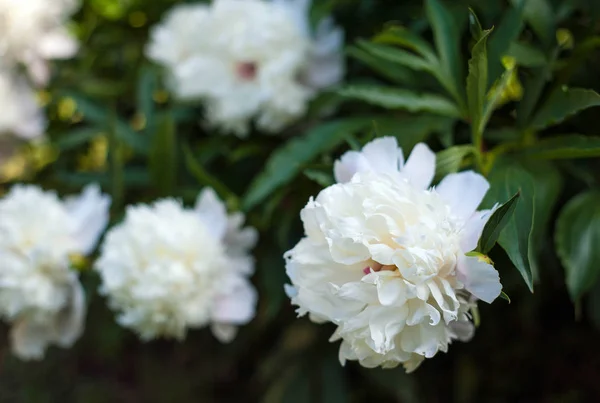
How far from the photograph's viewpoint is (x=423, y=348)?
1.30 ft

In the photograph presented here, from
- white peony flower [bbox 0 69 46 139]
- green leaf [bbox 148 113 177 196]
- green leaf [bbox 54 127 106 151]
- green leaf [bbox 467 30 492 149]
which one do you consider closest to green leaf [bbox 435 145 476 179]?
green leaf [bbox 467 30 492 149]

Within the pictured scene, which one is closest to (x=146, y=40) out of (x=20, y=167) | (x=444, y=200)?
(x=20, y=167)

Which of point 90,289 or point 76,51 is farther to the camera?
point 76,51

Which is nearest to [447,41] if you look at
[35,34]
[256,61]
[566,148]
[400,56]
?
[400,56]

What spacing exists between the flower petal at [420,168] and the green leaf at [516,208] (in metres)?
0.05

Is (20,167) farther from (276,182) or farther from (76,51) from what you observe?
(276,182)

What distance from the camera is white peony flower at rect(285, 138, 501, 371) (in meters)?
0.39

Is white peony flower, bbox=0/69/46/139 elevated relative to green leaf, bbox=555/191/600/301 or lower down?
lower down

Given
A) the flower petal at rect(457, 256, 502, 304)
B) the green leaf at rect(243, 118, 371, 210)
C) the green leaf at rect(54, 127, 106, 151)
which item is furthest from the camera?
the green leaf at rect(54, 127, 106, 151)

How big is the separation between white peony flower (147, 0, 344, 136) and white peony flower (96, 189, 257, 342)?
14 cm

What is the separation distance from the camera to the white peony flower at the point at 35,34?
84cm

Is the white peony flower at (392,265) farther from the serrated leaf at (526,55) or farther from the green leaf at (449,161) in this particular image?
the serrated leaf at (526,55)

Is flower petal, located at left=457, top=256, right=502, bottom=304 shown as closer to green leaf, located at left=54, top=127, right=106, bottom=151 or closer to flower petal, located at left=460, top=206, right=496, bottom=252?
flower petal, located at left=460, top=206, right=496, bottom=252

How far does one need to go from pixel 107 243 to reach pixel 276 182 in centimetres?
19
